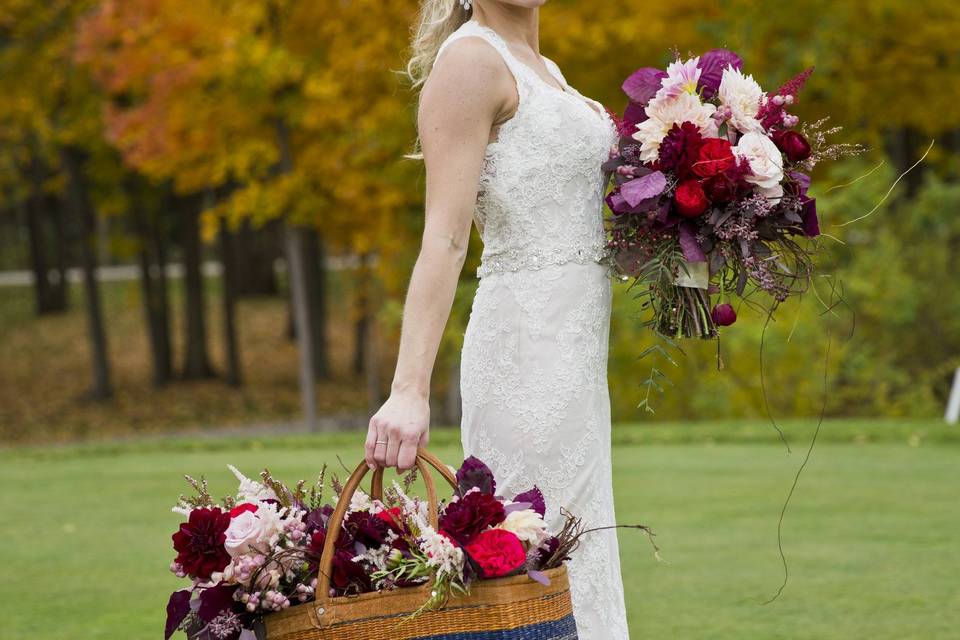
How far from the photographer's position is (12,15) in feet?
66.7

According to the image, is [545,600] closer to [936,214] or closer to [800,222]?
[800,222]

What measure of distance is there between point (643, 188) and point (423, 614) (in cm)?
117

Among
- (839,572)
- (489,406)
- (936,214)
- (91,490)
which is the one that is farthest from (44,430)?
(489,406)

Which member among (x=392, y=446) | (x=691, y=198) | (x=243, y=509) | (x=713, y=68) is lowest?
(x=243, y=509)

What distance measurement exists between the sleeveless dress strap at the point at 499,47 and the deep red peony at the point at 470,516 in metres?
1.02

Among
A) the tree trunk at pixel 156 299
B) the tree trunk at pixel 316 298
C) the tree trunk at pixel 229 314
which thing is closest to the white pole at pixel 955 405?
the tree trunk at pixel 316 298

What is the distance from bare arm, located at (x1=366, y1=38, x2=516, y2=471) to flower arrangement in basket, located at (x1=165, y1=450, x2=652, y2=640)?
0.16 meters

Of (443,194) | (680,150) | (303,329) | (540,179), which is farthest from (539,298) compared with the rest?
(303,329)

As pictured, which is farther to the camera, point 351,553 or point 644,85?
point 644,85

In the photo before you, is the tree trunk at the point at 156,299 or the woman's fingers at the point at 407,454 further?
the tree trunk at the point at 156,299

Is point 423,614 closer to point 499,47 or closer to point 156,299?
point 499,47

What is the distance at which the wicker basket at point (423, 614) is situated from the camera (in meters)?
2.86

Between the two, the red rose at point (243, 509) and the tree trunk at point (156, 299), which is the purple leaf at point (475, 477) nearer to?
the red rose at point (243, 509)

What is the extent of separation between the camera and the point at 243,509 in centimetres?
306
